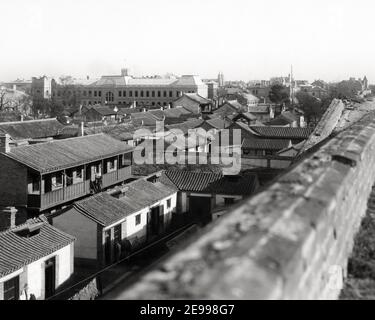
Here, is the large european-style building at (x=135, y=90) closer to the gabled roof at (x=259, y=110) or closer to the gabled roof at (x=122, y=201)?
the gabled roof at (x=259, y=110)

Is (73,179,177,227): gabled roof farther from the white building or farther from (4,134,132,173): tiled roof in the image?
(4,134,132,173): tiled roof

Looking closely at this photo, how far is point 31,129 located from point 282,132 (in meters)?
22.7

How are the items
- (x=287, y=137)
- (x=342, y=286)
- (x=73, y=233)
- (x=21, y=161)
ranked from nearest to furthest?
1. (x=342, y=286)
2. (x=73, y=233)
3. (x=21, y=161)
4. (x=287, y=137)

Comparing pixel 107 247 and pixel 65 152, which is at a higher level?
pixel 65 152

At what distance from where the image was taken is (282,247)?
2947 mm

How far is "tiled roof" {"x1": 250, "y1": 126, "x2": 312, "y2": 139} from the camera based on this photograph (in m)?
45.6

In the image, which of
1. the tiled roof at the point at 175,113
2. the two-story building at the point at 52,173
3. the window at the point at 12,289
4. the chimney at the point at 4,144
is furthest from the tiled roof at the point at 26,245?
the tiled roof at the point at 175,113

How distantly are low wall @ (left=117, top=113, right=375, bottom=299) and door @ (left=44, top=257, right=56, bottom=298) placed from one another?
14.6 m

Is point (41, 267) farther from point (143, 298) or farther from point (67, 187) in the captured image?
point (143, 298)

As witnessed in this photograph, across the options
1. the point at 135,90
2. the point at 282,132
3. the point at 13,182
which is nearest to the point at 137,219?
the point at 13,182

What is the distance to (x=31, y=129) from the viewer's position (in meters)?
40.8

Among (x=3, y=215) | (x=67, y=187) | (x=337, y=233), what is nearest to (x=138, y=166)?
(x=67, y=187)

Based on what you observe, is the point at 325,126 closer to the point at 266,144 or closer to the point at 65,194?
the point at 65,194
